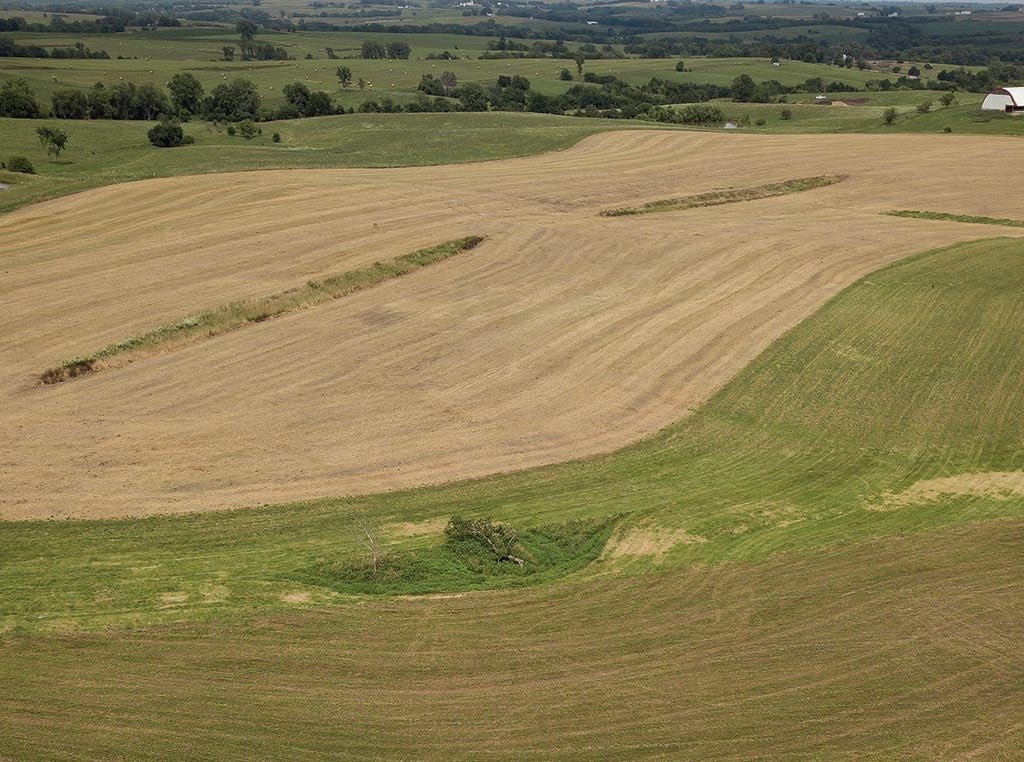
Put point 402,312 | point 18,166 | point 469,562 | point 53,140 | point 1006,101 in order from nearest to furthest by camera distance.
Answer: point 469,562
point 402,312
point 18,166
point 53,140
point 1006,101

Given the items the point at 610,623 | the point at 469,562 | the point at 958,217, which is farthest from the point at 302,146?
the point at 610,623

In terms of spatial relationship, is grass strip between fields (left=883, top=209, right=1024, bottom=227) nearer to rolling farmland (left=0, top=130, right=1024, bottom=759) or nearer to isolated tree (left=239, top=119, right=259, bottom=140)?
rolling farmland (left=0, top=130, right=1024, bottom=759)

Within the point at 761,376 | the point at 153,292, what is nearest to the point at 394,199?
the point at 153,292

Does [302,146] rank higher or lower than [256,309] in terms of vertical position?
higher

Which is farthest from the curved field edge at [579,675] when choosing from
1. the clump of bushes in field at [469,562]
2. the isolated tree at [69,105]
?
the isolated tree at [69,105]

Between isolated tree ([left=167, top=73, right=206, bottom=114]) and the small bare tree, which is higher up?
isolated tree ([left=167, top=73, right=206, bottom=114])

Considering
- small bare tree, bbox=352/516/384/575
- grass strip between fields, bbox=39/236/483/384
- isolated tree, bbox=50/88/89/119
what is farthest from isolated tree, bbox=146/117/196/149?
small bare tree, bbox=352/516/384/575

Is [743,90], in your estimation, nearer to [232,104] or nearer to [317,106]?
[317,106]
